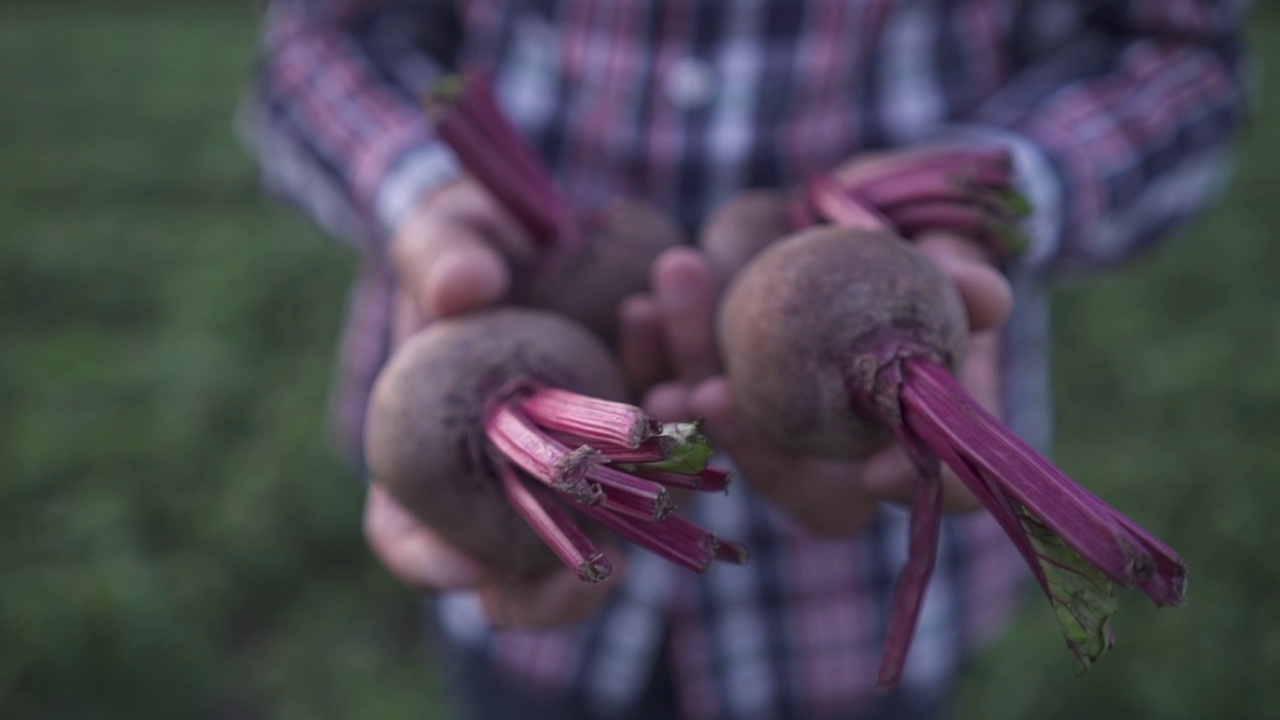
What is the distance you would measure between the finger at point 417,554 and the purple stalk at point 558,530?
277 millimetres

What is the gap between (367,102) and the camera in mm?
2768

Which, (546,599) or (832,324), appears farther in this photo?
(546,599)

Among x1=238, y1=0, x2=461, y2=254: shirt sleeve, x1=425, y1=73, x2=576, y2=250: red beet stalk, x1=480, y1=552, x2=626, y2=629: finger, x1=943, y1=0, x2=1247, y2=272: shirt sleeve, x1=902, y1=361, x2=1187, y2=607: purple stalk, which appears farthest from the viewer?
x1=238, y1=0, x2=461, y2=254: shirt sleeve

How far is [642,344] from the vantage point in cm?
235

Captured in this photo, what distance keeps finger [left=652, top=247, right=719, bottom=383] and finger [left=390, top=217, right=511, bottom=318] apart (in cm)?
40

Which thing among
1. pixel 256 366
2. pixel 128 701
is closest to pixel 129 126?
pixel 256 366

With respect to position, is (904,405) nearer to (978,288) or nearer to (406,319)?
(978,288)

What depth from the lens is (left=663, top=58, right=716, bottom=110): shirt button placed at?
255 cm

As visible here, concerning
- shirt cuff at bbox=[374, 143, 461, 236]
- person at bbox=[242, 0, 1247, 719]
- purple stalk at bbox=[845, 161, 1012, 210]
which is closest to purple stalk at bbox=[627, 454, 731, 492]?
person at bbox=[242, 0, 1247, 719]

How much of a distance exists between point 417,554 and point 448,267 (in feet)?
2.25

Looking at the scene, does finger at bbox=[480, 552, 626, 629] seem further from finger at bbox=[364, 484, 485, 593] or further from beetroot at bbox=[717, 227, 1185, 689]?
beetroot at bbox=[717, 227, 1185, 689]

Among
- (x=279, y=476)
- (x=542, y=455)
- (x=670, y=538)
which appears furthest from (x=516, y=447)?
(x=279, y=476)

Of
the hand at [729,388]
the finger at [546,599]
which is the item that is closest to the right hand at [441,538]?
the finger at [546,599]

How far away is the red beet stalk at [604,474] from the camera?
1.60 meters
